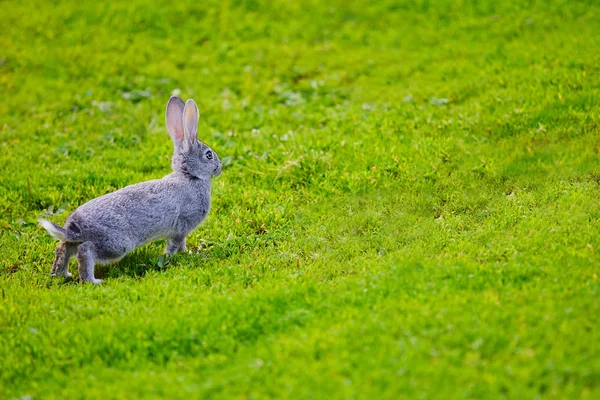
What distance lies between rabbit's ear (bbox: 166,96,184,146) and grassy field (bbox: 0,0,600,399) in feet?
4.82

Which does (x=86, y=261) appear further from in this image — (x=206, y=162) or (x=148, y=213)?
(x=206, y=162)

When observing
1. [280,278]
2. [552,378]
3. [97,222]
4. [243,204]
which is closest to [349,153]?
[243,204]

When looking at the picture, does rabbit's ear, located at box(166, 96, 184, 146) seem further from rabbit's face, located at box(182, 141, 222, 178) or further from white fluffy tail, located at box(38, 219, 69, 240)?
white fluffy tail, located at box(38, 219, 69, 240)

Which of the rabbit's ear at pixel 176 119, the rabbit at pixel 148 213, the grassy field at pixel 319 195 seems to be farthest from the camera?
the rabbit's ear at pixel 176 119

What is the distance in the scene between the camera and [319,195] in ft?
35.1

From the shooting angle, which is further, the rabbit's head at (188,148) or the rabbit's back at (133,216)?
the rabbit's head at (188,148)

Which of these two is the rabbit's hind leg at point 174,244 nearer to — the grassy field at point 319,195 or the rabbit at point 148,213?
the rabbit at point 148,213

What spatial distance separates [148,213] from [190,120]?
5.24 ft

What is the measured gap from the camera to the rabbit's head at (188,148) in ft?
31.6

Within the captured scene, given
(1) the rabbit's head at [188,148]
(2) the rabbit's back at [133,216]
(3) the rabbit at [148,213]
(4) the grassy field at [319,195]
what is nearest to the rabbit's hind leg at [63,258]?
(3) the rabbit at [148,213]

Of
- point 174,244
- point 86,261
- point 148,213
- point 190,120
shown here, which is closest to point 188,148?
point 190,120

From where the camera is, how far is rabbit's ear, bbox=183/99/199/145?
9.38 m

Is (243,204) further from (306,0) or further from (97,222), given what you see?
(306,0)

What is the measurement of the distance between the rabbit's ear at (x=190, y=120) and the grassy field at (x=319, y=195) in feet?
4.84
